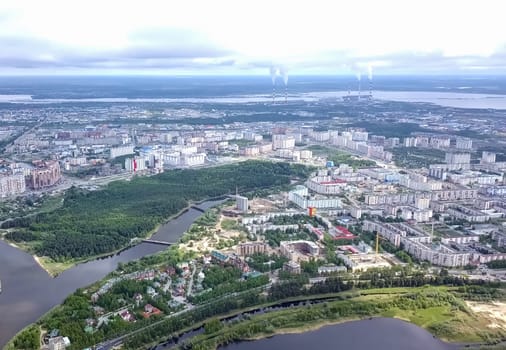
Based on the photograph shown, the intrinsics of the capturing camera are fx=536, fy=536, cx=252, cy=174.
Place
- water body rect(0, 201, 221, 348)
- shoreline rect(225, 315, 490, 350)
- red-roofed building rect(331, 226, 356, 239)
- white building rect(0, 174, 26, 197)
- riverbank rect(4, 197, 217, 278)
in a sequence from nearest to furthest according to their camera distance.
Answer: shoreline rect(225, 315, 490, 350) → water body rect(0, 201, 221, 348) → riverbank rect(4, 197, 217, 278) → red-roofed building rect(331, 226, 356, 239) → white building rect(0, 174, 26, 197)

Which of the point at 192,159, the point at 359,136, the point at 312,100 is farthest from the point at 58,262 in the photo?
the point at 312,100

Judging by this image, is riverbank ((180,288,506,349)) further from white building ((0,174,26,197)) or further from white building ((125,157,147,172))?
white building ((125,157,147,172))

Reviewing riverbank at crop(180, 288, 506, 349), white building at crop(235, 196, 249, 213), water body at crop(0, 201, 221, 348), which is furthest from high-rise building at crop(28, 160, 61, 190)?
riverbank at crop(180, 288, 506, 349)

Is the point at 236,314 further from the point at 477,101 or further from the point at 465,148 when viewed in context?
the point at 477,101

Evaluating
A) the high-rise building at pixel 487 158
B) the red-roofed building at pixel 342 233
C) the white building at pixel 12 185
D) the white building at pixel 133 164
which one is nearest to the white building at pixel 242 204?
the red-roofed building at pixel 342 233

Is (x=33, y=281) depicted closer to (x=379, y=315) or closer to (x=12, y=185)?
(x=379, y=315)

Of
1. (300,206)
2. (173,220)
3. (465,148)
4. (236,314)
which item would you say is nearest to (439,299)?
(236,314)
